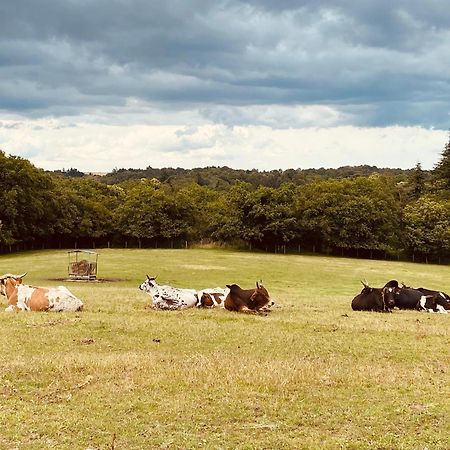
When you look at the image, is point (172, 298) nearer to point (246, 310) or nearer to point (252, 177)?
point (246, 310)

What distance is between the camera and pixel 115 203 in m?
90.2

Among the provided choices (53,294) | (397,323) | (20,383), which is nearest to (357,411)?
(20,383)

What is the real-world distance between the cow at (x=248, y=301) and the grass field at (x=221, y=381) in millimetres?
839

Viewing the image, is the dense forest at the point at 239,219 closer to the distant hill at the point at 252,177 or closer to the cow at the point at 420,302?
the distant hill at the point at 252,177

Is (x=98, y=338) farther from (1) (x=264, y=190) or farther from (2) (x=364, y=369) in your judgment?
(1) (x=264, y=190)

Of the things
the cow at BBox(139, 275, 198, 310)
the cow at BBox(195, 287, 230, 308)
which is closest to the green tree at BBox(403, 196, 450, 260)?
the cow at BBox(195, 287, 230, 308)

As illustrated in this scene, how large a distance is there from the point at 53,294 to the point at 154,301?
11.1 feet

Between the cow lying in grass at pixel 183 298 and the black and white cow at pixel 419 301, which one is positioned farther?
the black and white cow at pixel 419 301

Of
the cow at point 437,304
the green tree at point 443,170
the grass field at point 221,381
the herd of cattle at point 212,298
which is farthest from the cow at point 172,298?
the green tree at point 443,170

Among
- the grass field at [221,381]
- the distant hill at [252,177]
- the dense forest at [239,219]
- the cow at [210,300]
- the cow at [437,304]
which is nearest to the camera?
the grass field at [221,381]

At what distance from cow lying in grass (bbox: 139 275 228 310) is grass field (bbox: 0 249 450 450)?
100 cm

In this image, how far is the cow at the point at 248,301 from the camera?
1922cm

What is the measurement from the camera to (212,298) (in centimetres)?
1997

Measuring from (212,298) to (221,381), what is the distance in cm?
1014
